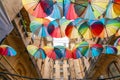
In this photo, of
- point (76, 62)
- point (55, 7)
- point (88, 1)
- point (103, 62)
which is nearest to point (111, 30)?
point (88, 1)

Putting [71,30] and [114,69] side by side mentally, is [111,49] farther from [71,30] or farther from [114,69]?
[114,69]

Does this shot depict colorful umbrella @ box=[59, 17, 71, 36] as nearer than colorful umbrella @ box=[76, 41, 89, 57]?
Yes

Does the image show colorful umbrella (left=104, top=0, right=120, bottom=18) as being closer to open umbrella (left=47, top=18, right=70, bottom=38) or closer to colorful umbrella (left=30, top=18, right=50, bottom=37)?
open umbrella (left=47, top=18, right=70, bottom=38)

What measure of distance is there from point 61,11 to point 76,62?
92.5 ft

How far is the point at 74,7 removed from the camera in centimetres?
909

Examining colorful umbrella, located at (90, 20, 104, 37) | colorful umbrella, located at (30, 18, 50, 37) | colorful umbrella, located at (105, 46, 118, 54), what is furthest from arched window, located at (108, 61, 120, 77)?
colorful umbrella, located at (30, 18, 50, 37)

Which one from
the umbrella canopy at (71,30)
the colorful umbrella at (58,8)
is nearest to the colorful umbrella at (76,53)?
the umbrella canopy at (71,30)

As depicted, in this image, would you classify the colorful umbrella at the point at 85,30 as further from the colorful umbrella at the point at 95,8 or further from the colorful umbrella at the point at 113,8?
the colorful umbrella at the point at 113,8

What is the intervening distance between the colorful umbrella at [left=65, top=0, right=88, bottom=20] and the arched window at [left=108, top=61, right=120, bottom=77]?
9.39m

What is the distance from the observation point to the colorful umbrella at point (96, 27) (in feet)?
32.4

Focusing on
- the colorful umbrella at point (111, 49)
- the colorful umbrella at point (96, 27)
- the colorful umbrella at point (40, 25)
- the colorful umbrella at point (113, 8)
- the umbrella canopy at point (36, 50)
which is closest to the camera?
the colorful umbrella at point (113, 8)

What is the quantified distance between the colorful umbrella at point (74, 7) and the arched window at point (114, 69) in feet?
30.8

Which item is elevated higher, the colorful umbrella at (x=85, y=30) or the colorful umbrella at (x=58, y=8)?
the colorful umbrella at (x=58, y=8)

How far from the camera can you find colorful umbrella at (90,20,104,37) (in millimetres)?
9867
